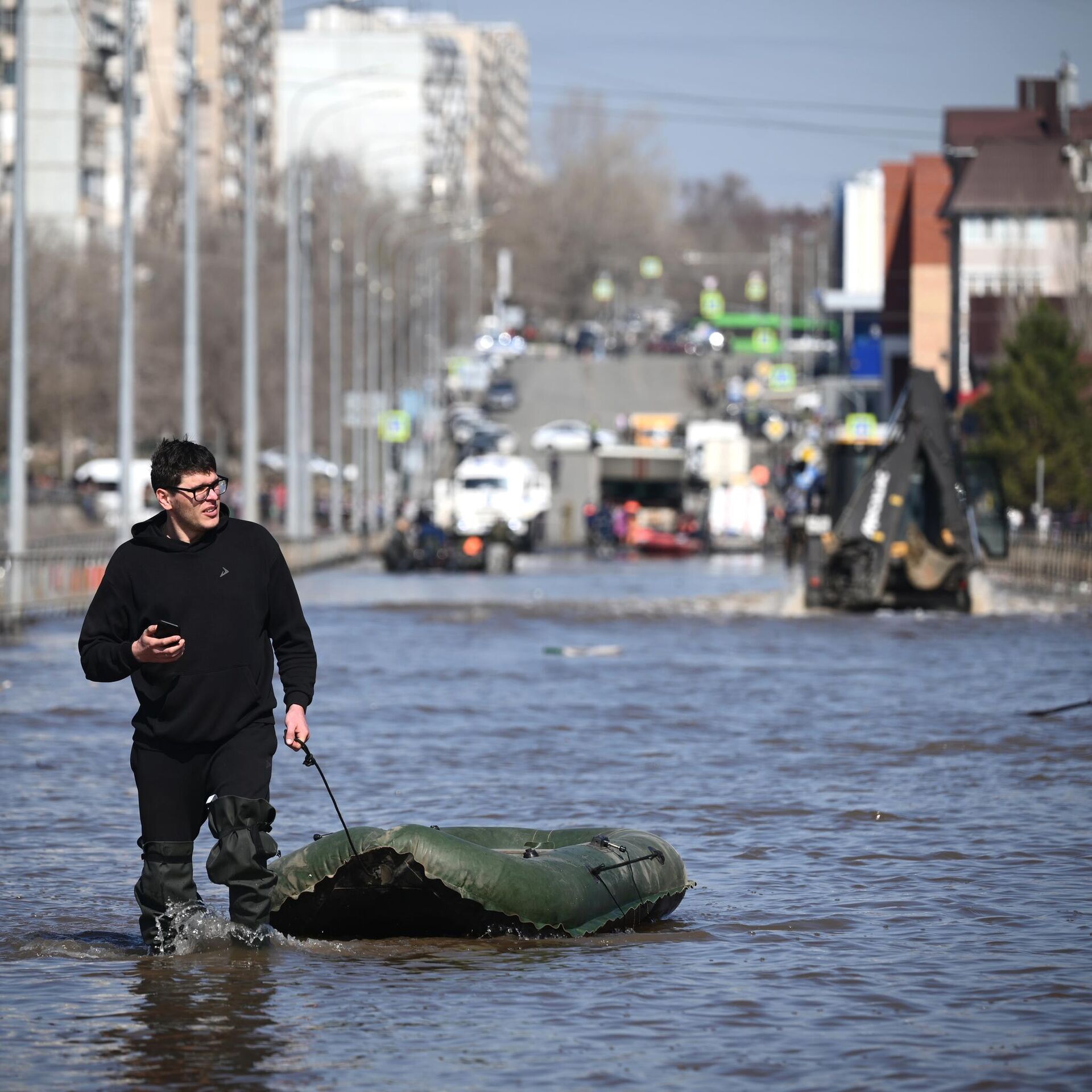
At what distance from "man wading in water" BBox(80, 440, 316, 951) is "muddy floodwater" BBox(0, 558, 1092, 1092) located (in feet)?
2.00

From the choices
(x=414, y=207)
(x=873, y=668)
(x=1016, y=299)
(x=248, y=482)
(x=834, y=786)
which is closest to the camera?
(x=834, y=786)

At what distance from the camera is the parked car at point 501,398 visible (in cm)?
12038

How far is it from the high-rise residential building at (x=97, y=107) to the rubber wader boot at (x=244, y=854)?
288 ft

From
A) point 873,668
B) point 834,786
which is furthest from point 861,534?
point 834,786

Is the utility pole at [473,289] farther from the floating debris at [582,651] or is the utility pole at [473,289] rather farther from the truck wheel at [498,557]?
the floating debris at [582,651]

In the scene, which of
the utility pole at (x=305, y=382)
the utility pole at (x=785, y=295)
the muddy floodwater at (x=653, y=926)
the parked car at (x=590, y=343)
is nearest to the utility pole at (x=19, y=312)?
the muddy floodwater at (x=653, y=926)

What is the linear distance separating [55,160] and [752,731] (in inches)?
3926

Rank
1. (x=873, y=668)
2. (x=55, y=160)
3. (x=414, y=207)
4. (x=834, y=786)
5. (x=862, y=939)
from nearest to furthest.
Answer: (x=862, y=939) → (x=834, y=786) → (x=873, y=668) → (x=55, y=160) → (x=414, y=207)

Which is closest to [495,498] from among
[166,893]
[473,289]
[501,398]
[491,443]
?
[491,443]

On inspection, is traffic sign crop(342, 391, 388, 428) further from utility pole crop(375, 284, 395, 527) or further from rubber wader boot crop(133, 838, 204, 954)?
rubber wader boot crop(133, 838, 204, 954)

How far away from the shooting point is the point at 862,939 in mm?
10031

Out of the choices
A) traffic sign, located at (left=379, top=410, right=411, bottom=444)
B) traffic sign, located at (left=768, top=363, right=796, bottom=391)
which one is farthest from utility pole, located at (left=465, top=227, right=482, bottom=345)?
traffic sign, located at (left=379, top=410, right=411, bottom=444)

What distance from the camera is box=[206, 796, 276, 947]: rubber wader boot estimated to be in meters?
8.62

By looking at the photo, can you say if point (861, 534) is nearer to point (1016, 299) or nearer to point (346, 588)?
point (346, 588)
